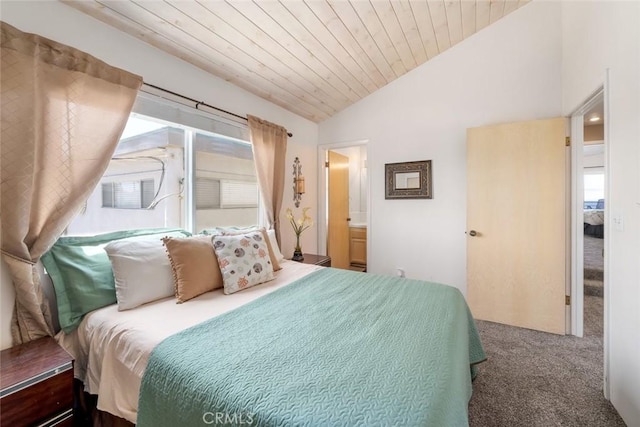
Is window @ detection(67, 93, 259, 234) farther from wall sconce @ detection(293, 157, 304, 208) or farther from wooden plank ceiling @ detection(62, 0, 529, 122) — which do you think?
wall sconce @ detection(293, 157, 304, 208)

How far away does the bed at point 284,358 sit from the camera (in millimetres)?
814

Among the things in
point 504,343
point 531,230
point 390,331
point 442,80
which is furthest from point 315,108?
point 504,343

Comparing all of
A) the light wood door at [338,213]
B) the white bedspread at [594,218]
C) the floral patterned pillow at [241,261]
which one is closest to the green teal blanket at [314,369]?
the floral patterned pillow at [241,261]

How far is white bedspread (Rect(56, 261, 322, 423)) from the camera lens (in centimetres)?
117

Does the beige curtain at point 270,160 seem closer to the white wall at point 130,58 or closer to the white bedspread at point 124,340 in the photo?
the white wall at point 130,58

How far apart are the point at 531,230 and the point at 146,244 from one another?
3.22 metres

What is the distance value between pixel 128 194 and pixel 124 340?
122 cm

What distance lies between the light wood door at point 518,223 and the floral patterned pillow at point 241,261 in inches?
84.7

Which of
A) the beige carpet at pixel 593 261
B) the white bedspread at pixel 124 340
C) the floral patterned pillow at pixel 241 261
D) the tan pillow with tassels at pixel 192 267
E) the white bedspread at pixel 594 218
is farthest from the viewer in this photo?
the white bedspread at pixel 594 218

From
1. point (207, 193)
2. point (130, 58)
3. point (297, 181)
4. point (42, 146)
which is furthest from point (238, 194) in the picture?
point (42, 146)

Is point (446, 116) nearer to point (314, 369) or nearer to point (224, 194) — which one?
point (224, 194)

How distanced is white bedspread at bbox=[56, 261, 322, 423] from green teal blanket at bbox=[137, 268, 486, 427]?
0.12 meters

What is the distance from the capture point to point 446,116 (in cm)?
301

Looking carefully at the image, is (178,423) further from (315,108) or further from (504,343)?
(315,108)
